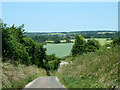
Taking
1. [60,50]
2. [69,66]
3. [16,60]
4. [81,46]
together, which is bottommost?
[60,50]

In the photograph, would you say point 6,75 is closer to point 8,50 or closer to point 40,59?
point 8,50

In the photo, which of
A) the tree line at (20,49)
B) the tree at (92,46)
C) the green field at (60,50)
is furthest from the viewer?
the green field at (60,50)

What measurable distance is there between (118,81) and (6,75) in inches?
301

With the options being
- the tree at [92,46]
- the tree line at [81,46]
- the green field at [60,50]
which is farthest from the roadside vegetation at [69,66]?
the green field at [60,50]

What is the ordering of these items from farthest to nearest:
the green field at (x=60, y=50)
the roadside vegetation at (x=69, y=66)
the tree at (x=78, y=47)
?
1. the green field at (x=60, y=50)
2. the tree at (x=78, y=47)
3. the roadside vegetation at (x=69, y=66)

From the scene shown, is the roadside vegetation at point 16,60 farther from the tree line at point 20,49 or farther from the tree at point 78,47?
the tree at point 78,47

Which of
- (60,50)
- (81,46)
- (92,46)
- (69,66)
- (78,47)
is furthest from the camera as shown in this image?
(60,50)

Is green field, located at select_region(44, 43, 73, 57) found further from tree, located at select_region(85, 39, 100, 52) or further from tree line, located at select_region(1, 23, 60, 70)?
tree, located at select_region(85, 39, 100, 52)

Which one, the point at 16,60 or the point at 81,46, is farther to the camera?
the point at 81,46

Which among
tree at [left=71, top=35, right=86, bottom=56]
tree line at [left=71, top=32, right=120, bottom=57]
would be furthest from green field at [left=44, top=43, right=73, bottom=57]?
tree at [left=71, top=35, right=86, bottom=56]

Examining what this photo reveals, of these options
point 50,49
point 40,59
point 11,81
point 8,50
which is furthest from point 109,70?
point 50,49

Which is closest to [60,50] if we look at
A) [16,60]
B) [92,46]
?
[92,46]

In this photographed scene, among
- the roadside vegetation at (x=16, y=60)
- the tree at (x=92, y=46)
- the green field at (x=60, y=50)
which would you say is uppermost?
the roadside vegetation at (x=16, y=60)

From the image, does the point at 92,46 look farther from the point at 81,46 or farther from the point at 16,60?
the point at 16,60
